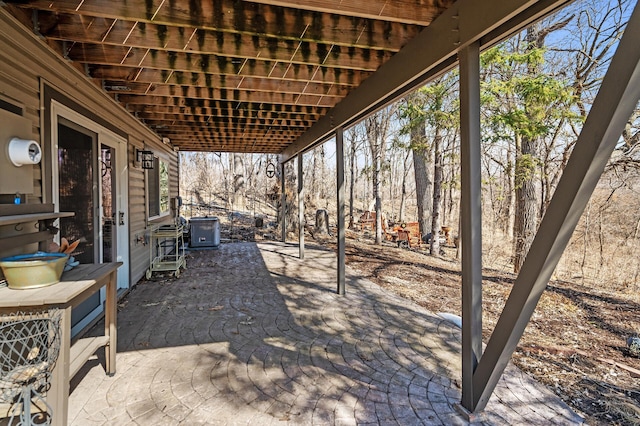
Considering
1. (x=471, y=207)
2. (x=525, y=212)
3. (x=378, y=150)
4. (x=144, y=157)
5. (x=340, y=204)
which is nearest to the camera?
(x=471, y=207)

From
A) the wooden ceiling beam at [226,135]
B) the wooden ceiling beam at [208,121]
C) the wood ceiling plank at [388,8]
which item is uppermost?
the wooden ceiling beam at [226,135]

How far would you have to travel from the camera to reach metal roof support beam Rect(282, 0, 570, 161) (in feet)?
5.75

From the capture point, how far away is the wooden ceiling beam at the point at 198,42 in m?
2.54

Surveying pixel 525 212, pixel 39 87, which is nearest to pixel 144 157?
pixel 39 87

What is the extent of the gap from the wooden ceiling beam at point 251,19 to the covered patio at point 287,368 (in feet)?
8.59

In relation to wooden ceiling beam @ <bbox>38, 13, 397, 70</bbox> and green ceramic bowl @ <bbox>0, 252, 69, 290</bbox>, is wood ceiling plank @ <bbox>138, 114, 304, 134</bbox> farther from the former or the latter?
green ceramic bowl @ <bbox>0, 252, 69, 290</bbox>

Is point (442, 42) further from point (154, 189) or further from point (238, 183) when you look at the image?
point (238, 183)

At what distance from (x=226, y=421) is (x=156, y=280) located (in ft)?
13.0

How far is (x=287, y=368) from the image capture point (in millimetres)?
2670

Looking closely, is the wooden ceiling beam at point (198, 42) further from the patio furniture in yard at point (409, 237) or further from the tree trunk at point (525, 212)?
the patio furniture in yard at point (409, 237)

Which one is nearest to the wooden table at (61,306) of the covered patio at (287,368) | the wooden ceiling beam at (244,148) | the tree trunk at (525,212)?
Answer: the covered patio at (287,368)

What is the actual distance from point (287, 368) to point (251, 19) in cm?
274

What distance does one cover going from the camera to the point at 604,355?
304cm

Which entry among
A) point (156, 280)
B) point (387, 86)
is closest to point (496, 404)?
point (387, 86)
